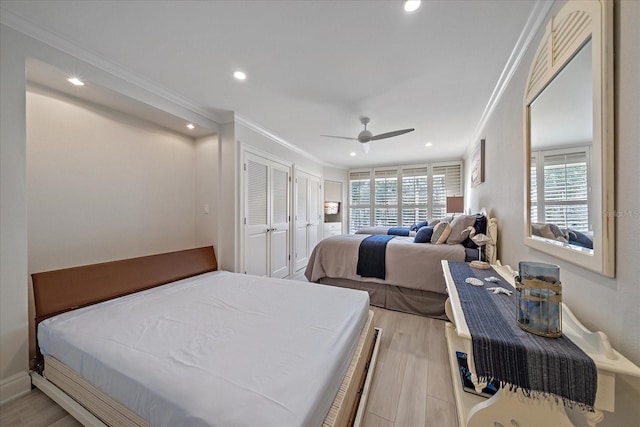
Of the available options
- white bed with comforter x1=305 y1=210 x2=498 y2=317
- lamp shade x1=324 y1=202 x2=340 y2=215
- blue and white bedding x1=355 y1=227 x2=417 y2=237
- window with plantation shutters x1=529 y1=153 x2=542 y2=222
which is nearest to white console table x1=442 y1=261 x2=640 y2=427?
window with plantation shutters x1=529 y1=153 x2=542 y2=222

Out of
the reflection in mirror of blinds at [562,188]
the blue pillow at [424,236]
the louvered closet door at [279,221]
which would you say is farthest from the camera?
the louvered closet door at [279,221]

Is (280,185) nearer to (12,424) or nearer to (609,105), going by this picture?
(12,424)

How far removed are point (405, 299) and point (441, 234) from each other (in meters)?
0.93

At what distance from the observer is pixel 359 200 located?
6.37m

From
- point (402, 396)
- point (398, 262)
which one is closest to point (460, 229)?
point (398, 262)

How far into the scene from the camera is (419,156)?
509cm

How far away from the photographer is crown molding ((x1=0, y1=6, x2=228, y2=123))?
1.49 m

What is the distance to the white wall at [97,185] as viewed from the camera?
75.7 inches

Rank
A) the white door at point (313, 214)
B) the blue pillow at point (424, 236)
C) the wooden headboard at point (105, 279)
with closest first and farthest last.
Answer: the wooden headboard at point (105, 279), the blue pillow at point (424, 236), the white door at point (313, 214)

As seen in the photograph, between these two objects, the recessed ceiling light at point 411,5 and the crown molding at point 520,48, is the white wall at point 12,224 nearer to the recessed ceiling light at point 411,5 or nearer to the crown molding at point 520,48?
the recessed ceiling light at point 411,5

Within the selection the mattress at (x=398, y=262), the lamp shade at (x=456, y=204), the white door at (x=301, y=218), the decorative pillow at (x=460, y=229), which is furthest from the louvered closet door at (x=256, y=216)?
the lamp shade at (x=456, y=204)

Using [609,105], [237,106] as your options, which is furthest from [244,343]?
[237,106]

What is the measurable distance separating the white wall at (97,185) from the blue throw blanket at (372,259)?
8.01 ft

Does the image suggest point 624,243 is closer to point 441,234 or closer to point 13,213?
point 441,234
